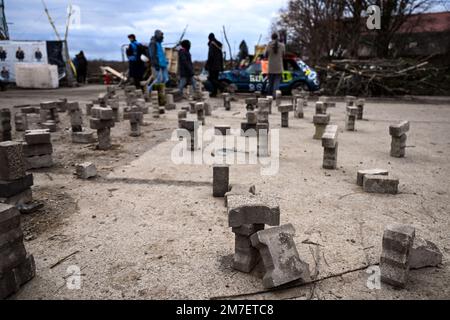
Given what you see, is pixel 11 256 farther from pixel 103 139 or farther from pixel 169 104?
pixel 169 104

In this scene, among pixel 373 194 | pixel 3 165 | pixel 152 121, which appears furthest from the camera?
pixel 152 121

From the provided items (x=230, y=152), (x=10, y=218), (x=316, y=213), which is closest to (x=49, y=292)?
(x=10, y=218)

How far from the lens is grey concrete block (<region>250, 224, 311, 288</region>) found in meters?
2.24

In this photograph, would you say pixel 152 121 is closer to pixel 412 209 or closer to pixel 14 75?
pixel 412 209

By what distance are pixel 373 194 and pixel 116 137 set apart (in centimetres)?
464

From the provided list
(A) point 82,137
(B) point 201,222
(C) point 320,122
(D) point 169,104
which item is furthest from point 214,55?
(B) point 201,222

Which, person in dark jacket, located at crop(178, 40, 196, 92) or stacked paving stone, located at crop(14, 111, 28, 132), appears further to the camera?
person in dark jacket, located at crop(178, 40, 196, 92)

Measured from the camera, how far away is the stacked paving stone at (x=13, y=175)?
3066 millimetres

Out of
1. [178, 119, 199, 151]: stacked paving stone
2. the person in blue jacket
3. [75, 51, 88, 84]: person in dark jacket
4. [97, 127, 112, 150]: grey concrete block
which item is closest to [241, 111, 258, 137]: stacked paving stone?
[178, 119, 199, 151]: stacked paving stone

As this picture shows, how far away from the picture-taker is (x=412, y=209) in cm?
350

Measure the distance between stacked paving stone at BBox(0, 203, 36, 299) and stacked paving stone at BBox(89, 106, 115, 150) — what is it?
3343mm

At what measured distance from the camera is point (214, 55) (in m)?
12.8

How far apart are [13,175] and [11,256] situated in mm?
1182

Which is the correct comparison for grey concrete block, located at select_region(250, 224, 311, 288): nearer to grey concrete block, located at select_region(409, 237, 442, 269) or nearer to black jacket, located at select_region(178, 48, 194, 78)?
grey concrete block, located at select_region(409, 237, 442, 269)
